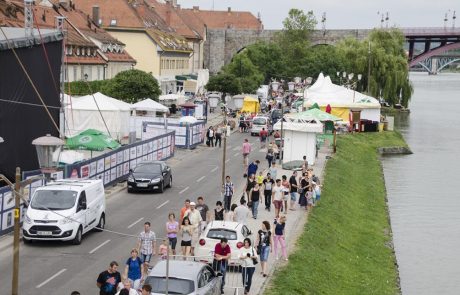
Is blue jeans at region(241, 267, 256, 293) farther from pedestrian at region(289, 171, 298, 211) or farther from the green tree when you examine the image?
the green tree

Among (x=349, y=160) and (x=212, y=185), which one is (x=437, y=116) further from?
(x=212, y=185)

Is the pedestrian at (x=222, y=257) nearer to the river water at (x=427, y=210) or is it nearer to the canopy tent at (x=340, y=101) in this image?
the river water at (x=427, y=210)

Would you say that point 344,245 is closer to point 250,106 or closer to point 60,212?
point 60,212

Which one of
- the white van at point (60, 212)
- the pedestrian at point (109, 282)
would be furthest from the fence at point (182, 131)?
the pedestrian at point (109, 282)

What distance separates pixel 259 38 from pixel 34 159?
4483 inches

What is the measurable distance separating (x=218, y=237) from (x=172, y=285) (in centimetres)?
594

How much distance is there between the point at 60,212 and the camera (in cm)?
2655

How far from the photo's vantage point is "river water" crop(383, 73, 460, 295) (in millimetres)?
32375

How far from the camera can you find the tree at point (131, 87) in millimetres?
74125

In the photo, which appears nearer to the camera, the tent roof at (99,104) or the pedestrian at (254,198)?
the pedestrian at (254,198)

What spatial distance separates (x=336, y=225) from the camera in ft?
119

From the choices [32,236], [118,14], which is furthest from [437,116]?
[32,236]

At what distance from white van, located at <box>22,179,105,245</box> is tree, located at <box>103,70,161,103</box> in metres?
46.3

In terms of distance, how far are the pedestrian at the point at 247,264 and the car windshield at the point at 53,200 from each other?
23.3ft
